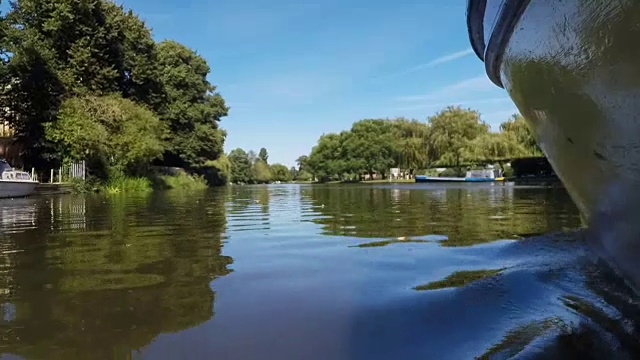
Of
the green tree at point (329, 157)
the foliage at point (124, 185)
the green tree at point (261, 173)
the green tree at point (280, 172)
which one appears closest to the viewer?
the foliage at point (124, 185)

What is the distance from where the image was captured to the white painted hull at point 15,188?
15625mm

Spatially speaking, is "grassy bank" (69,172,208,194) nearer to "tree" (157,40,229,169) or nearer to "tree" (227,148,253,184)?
"tree" (157,40,229,169)

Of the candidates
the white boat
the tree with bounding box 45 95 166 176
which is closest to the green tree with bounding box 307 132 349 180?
the tree with bounding box 45 95 166 176

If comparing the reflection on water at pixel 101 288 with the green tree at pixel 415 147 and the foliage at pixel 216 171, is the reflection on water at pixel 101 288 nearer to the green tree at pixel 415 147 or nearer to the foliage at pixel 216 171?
the foliage at pixel 216 171

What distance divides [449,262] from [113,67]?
1050 inches

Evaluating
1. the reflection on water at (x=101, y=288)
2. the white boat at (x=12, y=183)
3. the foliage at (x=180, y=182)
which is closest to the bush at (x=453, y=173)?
the foliage at (x=180, y=182)

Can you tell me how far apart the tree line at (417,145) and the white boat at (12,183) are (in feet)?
65.5

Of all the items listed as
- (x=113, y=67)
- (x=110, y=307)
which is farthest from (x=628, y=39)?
(x=113, y=67)

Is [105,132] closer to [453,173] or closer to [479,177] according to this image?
[479,177]

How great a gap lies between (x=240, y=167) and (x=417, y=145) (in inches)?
2040

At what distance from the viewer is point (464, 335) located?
2541 millimetres

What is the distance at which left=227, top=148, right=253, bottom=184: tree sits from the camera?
315 feet

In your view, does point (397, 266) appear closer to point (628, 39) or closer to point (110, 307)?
point (110, 307)

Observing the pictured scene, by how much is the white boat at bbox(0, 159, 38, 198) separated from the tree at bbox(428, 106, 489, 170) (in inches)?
1538
